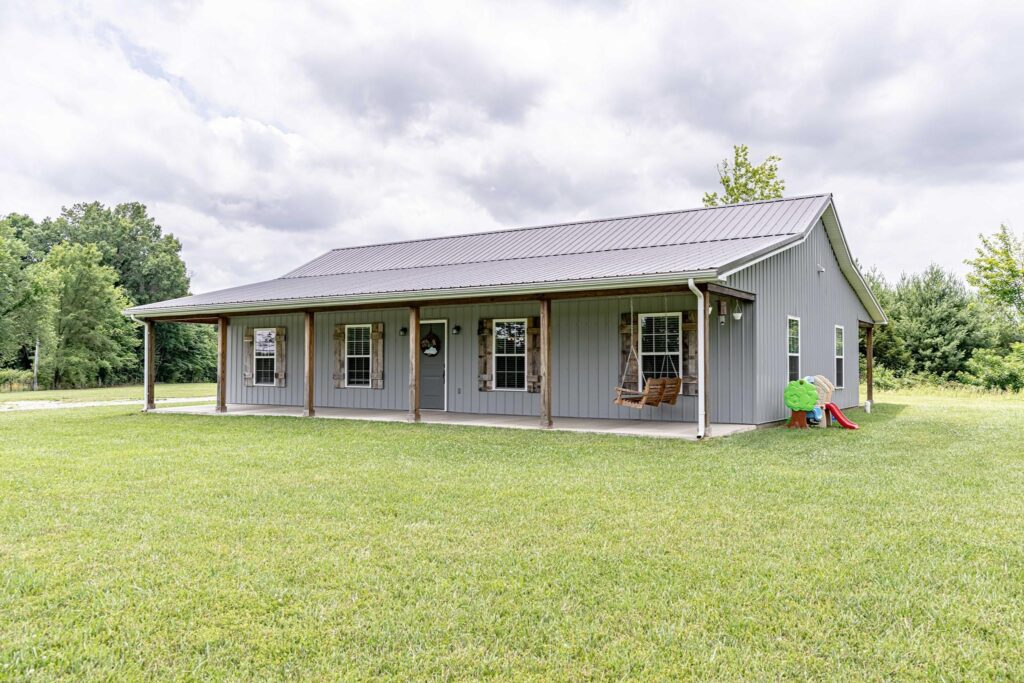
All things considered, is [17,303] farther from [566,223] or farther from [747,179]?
[747,179]

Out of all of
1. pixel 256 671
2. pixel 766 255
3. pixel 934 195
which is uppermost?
pixel 934 195

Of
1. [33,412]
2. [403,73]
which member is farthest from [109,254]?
[403,73]

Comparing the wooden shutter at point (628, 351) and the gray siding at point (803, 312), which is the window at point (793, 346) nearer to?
the gray siding at point (803, 312)

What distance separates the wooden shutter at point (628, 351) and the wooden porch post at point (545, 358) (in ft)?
5.56

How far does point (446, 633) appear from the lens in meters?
2.57

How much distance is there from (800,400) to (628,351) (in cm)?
254

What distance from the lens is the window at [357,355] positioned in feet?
43.2

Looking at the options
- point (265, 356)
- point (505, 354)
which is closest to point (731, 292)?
point (505, 354)

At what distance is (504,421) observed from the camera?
34.2ft

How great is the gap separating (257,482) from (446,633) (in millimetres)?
3359

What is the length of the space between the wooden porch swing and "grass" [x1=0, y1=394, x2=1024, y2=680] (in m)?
2.76

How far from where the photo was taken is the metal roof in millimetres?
8891

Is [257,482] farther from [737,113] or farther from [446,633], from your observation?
[737,113]

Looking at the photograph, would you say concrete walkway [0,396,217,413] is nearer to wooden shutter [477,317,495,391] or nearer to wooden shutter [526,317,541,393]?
wooden shutter [477,317,495,391]
